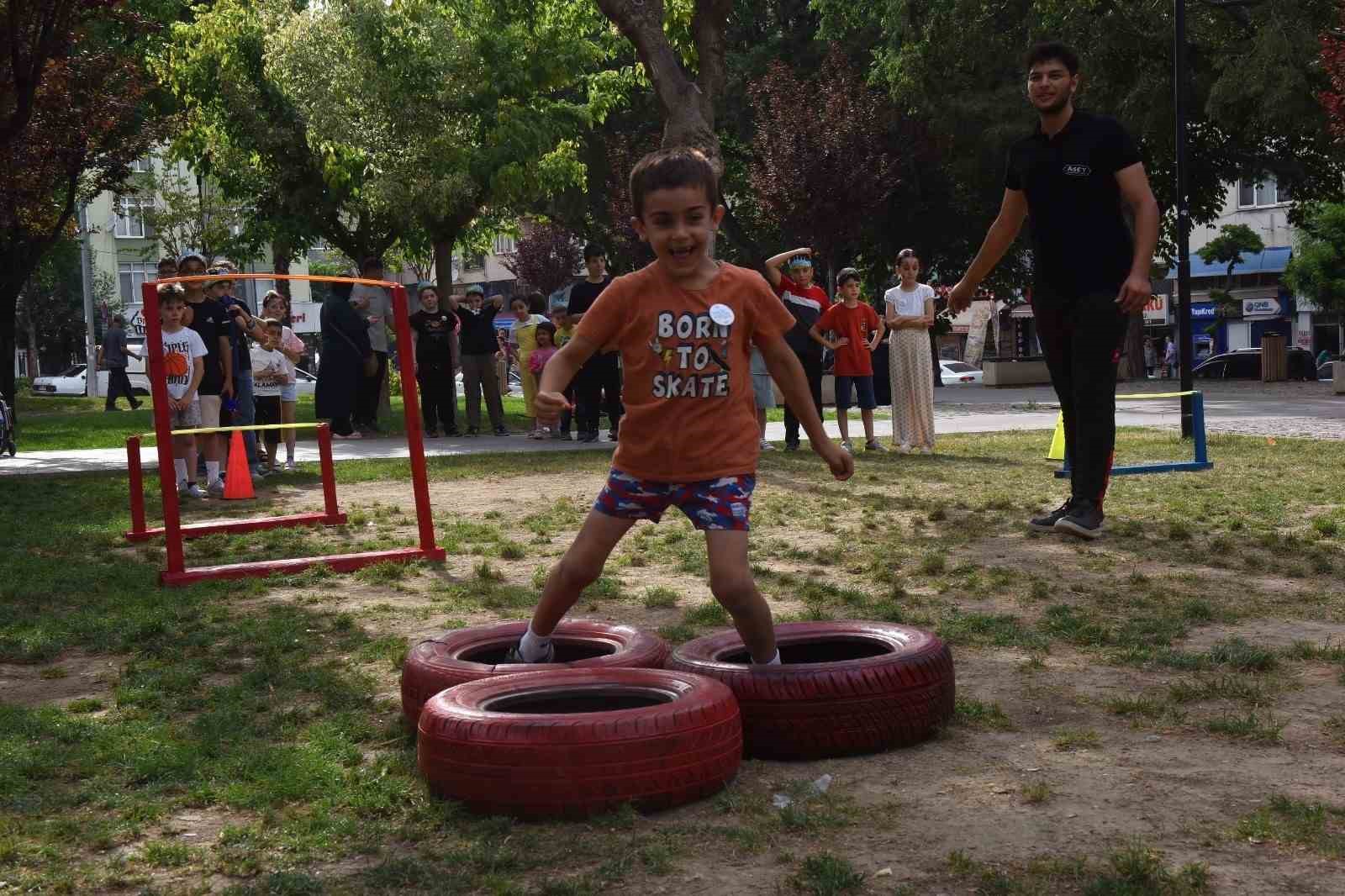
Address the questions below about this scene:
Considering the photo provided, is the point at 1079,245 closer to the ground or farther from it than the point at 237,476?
farther from it

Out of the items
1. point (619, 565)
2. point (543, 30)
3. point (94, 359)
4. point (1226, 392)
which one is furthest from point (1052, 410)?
point (94, 359)

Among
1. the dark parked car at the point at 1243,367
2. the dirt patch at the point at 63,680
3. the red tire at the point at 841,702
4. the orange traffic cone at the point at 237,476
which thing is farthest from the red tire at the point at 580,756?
the dark parked car at the point at 1243,367

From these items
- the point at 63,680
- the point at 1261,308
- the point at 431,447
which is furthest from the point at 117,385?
the point at 1261,308

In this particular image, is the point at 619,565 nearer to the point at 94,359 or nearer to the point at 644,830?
the point at 644,830

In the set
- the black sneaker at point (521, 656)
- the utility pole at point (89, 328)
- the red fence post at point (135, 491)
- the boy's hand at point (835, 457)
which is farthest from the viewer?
the utility pole at point (89, 328)

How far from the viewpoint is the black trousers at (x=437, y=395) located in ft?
59.9

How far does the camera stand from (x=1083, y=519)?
8008mm

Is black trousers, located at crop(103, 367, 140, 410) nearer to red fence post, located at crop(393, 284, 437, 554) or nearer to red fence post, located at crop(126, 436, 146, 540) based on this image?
red fence post, located at crop(126, 436, 146, 540)

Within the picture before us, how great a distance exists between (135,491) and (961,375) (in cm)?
3753

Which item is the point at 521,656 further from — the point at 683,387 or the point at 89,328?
the point at 89,328

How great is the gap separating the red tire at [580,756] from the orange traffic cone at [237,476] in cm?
807

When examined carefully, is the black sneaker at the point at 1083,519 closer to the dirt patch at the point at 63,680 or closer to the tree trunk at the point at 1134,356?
the dirt patch at the point at 63,680

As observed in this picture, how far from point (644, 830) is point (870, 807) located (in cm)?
53

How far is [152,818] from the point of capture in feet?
11.8
